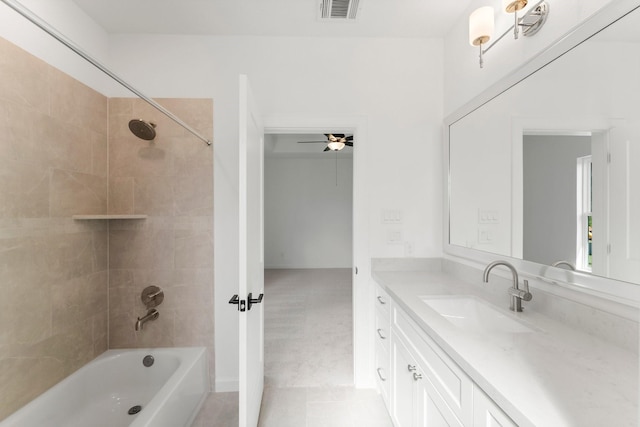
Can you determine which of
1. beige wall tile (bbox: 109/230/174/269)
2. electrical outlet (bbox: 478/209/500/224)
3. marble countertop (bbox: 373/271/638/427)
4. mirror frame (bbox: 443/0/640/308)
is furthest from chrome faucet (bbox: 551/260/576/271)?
beige wall tile (bbox: 109/230/174/269)

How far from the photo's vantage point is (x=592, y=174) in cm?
98

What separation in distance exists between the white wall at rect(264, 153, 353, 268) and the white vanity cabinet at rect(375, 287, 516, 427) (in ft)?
14.3

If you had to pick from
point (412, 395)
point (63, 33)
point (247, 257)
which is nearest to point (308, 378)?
point (412, 395)

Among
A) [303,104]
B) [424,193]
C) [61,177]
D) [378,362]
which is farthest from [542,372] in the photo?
[61,177]

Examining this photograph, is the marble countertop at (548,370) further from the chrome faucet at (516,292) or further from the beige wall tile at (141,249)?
the beige wall tile at (141,249)

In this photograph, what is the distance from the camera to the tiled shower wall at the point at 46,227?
129 cm

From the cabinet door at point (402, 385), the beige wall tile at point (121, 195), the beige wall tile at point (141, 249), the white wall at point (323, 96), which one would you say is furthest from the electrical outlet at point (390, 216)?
the beige wall tile at point (121, 195)

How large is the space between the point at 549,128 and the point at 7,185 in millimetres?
2573

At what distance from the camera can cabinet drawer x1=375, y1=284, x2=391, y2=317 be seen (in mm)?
1666

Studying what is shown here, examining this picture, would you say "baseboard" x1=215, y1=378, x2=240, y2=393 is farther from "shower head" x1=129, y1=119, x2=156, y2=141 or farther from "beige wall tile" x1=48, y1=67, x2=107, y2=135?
"beige wall tile" x1=48, y1=67, x2=107, y2=135

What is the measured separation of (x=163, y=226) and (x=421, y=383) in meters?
1.95

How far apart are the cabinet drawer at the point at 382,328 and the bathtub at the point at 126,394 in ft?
4.24

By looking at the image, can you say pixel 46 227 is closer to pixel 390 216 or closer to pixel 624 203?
pixel 390 216

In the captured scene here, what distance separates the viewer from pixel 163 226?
1.98 m
